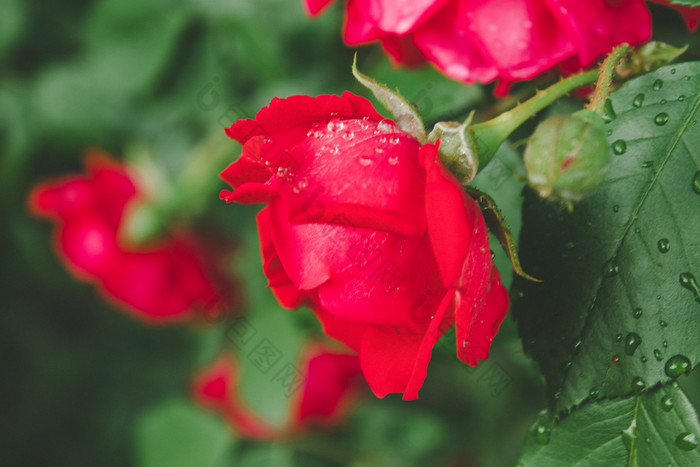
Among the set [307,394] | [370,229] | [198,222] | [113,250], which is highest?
[370,229]

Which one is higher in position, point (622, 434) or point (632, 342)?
point (632, 342)

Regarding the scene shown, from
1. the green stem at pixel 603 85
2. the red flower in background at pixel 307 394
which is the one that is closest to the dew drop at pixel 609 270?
the green stem at pixel 603 85

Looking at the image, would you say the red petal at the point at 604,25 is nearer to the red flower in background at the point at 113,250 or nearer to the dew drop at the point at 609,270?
the dew drop at the point at 609,270

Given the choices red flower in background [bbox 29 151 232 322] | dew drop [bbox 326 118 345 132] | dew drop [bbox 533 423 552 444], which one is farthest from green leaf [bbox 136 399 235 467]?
dew drop [bbox 326 118 345 132]

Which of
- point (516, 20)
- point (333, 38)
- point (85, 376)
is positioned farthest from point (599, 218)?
point (85, 376)

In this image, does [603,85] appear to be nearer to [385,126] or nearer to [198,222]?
[385,126]

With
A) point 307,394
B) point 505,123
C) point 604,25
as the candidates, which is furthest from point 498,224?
point 307,394

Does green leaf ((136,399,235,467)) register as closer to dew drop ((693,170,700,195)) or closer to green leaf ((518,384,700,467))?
green leaf ((518,384,700,467))
